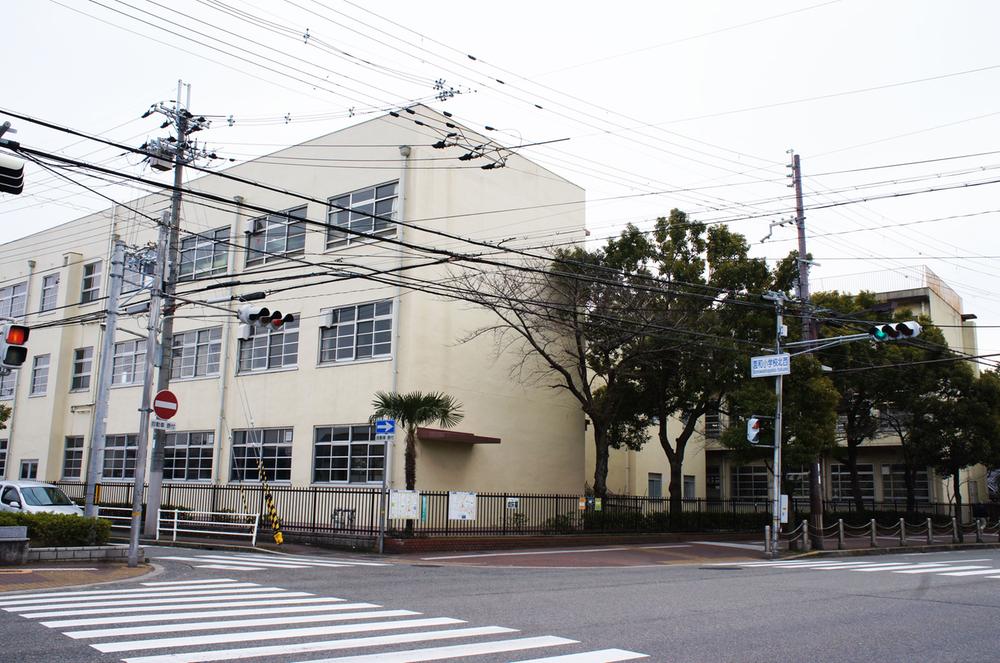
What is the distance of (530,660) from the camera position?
313 inches

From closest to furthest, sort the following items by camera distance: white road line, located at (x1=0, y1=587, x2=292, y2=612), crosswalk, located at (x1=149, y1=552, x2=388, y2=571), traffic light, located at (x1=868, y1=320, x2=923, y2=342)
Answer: white road line, located at (x1=0, y1=587, x2=292, y2=612), crosswalk, located at (x1=149, y1=552, x2=388, y2=571), traffic light, located at (x1=868, y1=320, x2=923, y2=342)

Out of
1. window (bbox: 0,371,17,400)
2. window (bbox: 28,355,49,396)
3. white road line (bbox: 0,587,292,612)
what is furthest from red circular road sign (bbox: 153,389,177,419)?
window (bbox: 0,371,17,400)

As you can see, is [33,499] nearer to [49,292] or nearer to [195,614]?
[195,614]

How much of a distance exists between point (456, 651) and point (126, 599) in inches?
229

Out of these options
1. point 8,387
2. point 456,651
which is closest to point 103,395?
point 456,651

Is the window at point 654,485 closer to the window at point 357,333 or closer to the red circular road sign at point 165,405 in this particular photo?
the window at point 357,333

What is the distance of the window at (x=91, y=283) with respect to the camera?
39.5m

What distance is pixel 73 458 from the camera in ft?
127

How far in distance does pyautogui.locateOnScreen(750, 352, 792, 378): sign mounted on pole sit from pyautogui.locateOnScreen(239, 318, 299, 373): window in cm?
1599

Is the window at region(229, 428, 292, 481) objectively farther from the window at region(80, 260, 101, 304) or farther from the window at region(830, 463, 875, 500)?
the window at region(830, 463, 875, 500)

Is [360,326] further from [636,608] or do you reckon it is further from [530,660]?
[530,660]

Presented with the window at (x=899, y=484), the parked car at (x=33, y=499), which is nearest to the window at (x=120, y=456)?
the parked car at (x=33, y=499)

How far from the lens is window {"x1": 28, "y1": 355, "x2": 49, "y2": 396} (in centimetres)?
4075

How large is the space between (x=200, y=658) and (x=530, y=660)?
3043mm
